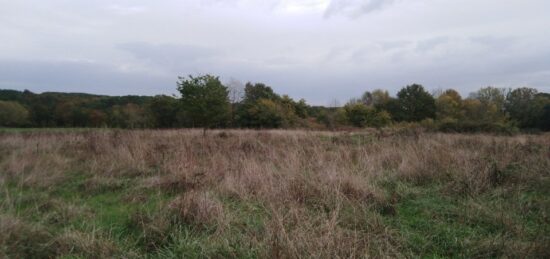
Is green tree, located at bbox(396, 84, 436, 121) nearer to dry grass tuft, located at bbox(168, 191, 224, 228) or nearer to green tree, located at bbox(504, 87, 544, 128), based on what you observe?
green tree, located at bbox(504, 87, 544, 128)

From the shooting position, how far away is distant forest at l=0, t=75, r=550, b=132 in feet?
106

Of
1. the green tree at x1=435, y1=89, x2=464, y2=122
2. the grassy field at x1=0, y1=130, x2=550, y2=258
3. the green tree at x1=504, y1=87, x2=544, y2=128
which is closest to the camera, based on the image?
the grassy field at x1=0, y1=130, x2=550, y2=258

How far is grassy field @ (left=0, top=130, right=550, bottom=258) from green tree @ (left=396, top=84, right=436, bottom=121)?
4257 cm

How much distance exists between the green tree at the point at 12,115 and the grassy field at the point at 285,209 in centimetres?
4610

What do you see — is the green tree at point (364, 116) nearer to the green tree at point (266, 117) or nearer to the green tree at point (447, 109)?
the green tree at point (447, 109)

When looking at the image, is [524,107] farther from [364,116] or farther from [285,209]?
[285,209]

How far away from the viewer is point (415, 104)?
1864 inches

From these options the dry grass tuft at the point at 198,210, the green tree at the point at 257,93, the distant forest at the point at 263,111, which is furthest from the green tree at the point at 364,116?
the dry grass tuft at the point at 198,210

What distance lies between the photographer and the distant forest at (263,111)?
32375 millimetres

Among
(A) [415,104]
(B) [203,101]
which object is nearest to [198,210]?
(B) [203,101]

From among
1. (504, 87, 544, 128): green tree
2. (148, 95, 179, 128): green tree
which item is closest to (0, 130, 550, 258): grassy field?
(148, 95, 179, 128): green tree

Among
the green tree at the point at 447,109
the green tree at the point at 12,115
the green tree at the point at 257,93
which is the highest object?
the green tree at the point at 257,93

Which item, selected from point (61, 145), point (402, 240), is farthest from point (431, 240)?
point (61, 145)

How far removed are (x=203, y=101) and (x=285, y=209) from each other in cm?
2897
